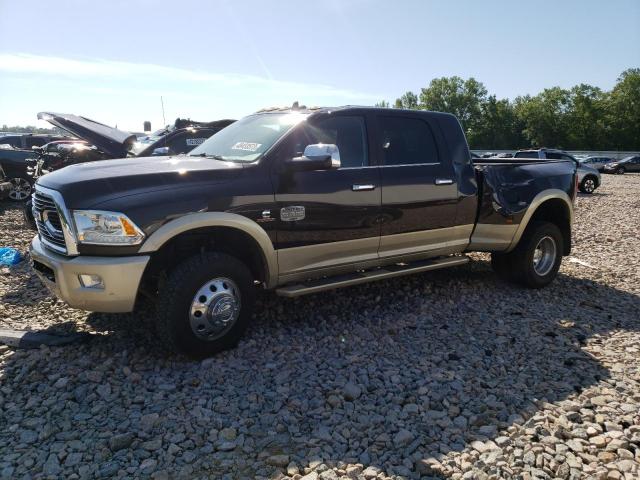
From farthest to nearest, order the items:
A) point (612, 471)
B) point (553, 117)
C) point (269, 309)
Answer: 1. point (553, 117)
2. point (269, 309)
3. point (612, 471)

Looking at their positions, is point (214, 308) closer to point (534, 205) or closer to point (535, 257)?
point (534, 205)

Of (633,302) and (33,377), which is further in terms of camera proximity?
(633,302)

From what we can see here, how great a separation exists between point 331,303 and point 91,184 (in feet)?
8.57

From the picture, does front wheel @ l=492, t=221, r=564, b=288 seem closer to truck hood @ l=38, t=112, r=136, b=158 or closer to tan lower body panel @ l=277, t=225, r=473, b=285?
tan lower body panel @ l=277, t=225, r=473, b=285

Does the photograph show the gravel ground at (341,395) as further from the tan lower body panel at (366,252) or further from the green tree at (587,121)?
the green tree at (587,121)

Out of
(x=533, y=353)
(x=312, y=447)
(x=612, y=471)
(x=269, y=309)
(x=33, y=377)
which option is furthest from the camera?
(x=269, y=309)

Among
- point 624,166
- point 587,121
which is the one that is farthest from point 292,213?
point 587,121

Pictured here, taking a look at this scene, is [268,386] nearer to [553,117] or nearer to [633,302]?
[633,302]

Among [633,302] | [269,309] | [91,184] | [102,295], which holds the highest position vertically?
[91,184]

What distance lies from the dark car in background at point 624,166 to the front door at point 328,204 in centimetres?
4166

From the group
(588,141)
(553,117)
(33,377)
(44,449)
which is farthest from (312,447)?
(553,117)

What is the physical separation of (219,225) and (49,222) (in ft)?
4.17

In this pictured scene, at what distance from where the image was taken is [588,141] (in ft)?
257

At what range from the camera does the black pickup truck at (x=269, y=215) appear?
336 centimetres
